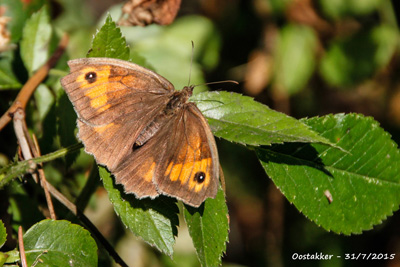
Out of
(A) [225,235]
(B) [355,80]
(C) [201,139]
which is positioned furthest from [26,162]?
(B) [355,80]

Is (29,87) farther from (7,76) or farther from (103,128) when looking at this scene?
(103,128)

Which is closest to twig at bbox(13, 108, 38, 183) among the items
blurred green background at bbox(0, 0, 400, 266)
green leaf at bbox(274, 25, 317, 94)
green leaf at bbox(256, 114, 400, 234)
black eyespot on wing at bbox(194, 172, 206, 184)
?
black eyespot on wing at bbox(194, 172, 206, 184)

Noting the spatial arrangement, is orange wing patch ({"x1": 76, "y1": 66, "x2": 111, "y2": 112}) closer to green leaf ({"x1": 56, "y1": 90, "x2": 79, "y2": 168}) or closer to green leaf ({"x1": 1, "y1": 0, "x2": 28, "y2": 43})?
green leaf ({"x1": 56, "y1": 90, "x2": 79, "y2": 168})

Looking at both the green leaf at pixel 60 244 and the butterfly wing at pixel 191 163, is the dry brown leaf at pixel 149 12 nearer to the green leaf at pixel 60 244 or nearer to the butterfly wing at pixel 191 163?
the butterfly wing at pixel 191 163

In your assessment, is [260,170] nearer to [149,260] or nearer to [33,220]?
[149,260]

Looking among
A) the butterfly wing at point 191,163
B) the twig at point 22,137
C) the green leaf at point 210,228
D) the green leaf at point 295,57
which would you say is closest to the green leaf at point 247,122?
the butterfly wing at point 191,163

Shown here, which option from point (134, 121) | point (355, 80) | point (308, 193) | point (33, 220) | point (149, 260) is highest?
point (134, 121)
